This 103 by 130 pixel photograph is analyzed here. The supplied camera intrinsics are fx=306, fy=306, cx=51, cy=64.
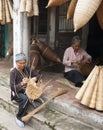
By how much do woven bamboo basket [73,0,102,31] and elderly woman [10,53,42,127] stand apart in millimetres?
1995

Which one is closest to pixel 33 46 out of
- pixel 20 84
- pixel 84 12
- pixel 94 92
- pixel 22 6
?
pixel 22 6

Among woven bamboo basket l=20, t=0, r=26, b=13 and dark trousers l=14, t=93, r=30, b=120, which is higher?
woven bamboo basket l=20, t=0, r=26, b=13

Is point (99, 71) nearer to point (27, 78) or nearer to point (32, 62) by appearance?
point (27, 78)

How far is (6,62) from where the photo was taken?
32.8ft

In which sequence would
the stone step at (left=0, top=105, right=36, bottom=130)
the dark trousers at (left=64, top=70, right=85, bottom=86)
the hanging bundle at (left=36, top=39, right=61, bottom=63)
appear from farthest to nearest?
the hanging bundle at (left=36, top=39, right=61, bottom=63)
the dark trousers at (left=64, top=70, right=85, bottom=86)
the stone step at (left=0, top=105, right=36, bottom=130)

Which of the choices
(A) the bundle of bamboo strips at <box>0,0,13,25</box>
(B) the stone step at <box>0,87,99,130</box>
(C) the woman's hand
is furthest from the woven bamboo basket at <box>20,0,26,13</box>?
(B) the stone step at <box>0,87,99,130</box>

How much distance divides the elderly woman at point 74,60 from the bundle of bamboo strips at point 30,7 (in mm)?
1271

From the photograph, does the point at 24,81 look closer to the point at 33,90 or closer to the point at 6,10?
the point at 33,90

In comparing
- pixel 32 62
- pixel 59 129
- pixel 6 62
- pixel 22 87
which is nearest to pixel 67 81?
pixel 32 62

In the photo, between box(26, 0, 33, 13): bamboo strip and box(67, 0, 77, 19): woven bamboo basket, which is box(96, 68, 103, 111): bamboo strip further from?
box(26, 0, 33, 13): bamboo strip

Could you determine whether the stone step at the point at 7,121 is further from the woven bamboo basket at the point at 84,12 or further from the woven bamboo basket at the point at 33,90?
the woven bamboo basket at the point at 84,12

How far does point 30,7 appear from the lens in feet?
20.5

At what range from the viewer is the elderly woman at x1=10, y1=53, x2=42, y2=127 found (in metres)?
6.02

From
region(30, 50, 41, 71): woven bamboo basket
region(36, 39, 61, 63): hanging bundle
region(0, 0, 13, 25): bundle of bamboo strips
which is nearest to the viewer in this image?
region(0, 0, 13, 25): bundle of bamboo strips
